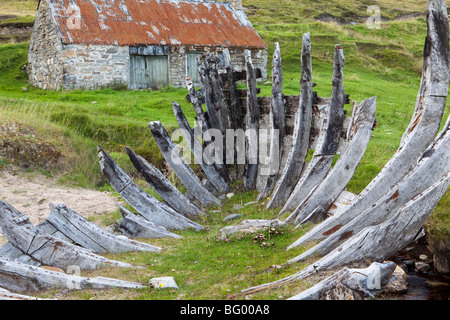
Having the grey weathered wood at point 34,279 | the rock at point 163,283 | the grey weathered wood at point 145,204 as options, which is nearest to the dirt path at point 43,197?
the grey weathered wood at point 145,204

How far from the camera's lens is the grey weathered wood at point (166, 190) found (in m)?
6.00

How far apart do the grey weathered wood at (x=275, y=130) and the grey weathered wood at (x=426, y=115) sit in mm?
2172

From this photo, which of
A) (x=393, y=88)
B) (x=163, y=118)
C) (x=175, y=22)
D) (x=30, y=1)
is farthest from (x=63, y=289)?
(x=30, y=1)

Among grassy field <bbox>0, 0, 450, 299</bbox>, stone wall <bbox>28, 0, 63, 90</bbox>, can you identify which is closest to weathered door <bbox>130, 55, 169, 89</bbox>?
grassy field <bbox>0, 0, 450, 299</bbox>

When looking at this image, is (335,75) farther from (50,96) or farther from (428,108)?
(50,96)

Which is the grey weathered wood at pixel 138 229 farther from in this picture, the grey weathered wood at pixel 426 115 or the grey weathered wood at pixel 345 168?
the grey weathered wood at pixel 426 115

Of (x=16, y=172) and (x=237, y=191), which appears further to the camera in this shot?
(x=16, y=172)

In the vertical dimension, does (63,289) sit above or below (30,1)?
below

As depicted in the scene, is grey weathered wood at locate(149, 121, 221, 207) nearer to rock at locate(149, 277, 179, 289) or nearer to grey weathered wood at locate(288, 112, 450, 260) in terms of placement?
rock at locate(149, 277, 179, 289)

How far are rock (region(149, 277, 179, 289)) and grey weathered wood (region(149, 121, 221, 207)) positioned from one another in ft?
8.55

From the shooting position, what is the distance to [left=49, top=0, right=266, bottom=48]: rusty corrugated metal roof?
59.3 ft

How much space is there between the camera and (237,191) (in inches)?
282
